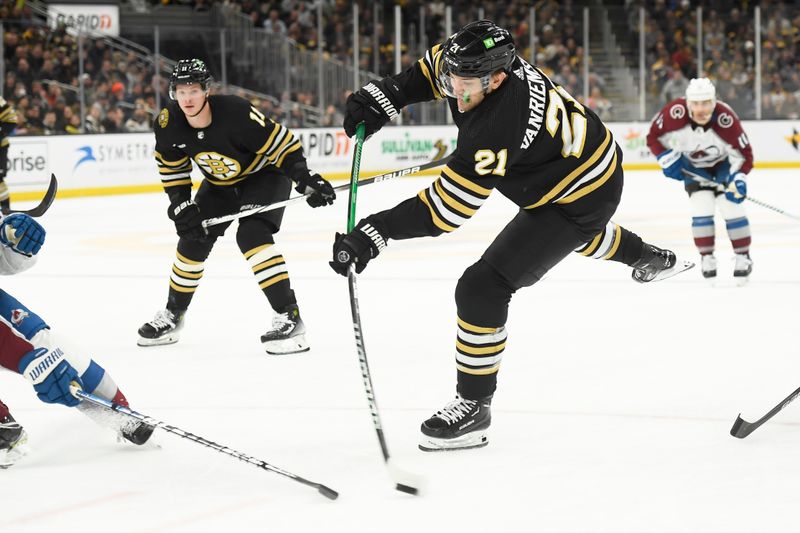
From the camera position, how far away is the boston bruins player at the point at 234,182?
4.12m

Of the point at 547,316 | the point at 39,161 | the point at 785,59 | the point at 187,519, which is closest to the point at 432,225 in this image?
the point at 187,519

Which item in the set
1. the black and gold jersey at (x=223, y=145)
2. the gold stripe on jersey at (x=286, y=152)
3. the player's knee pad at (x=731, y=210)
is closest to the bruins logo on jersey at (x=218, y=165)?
the black and gold jersey at (x=223, y=145)

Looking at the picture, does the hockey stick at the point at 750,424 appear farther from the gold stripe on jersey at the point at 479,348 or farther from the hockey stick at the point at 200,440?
the hockey stick at the point at 200,440

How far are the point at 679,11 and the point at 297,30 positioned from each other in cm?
517

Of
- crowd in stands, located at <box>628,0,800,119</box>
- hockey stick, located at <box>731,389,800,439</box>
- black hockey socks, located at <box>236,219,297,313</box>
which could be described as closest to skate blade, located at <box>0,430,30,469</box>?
black hockey socks, located at <box>236,219,297,313</box>

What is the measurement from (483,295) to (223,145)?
5.38ft

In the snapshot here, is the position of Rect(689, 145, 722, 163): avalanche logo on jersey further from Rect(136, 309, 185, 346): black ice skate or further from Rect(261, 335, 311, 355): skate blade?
Rect(136, 309, 185, 346): black ice skate

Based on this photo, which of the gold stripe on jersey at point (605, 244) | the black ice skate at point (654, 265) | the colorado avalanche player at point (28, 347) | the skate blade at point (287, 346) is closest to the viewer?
the colorado avalanche player at point (28, 347)

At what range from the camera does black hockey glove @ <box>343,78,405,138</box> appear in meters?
3.52

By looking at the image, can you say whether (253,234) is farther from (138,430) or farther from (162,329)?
(138,430)

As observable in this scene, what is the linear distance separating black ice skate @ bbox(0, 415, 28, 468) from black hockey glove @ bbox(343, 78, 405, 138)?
1.37 metres

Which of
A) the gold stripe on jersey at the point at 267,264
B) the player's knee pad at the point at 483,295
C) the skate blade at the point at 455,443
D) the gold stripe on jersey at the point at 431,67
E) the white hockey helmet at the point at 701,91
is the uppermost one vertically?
the gold stripe on jersey at the point at 431,67

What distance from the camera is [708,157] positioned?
19.0 feet

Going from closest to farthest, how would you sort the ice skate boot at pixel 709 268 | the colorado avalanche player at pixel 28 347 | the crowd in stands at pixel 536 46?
1. the colorado avalanche player at pixel 28 347
2. the ice skate boot at pixel 709 268
3. the crowd in stands at pixel 536 46
